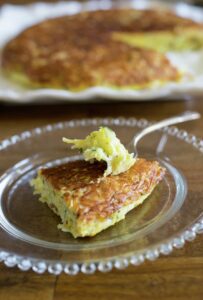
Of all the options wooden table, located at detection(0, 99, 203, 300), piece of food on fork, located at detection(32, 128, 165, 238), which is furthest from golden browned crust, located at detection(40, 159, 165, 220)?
wooden table, located at detection(0, 99, 203, 300)

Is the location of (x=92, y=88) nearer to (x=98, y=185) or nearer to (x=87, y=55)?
(x=87, y=55)

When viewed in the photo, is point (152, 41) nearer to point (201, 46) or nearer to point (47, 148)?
point (201, 46)

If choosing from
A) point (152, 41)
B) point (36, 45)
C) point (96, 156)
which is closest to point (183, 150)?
point (96, 156)

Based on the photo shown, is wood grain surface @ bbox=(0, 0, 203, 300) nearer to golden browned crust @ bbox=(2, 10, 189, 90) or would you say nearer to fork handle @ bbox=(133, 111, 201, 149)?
fork handle @ bbox=(133, 111, 201, 149)

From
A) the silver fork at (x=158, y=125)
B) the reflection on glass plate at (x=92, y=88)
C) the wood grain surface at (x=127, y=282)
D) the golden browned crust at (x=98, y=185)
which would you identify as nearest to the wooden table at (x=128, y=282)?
the wood grain surface at (x=127, y=282)

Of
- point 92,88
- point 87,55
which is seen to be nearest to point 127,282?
point 92,88
